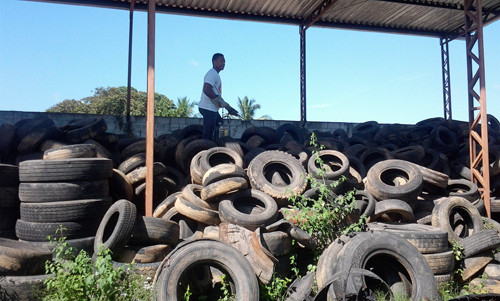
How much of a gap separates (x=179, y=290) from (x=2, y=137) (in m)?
5.14

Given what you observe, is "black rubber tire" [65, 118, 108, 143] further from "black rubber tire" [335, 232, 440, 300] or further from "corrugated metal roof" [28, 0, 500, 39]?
"black rubber tire" [335, 232, 440, 300]

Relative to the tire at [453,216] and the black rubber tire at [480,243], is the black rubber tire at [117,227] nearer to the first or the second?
the tire at [453,216]

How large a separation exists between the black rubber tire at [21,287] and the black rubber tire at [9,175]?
2268 mm

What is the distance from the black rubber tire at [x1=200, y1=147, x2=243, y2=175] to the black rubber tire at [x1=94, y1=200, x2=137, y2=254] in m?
1.93

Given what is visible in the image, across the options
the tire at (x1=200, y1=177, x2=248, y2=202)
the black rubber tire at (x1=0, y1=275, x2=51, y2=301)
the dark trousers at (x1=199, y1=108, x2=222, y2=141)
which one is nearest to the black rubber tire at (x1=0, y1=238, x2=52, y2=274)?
the black rubber tire at (x1=0, y1=275, x2=51, y2=301)

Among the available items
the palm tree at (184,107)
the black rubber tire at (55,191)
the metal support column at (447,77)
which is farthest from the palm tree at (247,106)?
the black rubber tire at (55,191)

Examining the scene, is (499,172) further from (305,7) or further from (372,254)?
(305,7)

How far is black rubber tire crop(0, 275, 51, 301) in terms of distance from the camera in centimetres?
390

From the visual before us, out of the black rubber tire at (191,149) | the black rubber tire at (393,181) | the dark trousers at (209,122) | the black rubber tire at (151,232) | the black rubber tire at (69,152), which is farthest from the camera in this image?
the dark trousers at (209,122)

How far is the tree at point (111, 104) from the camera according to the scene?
26938mm

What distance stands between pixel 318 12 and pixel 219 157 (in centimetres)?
742

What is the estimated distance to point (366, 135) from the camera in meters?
11.1

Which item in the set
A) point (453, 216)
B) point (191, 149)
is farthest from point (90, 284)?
point (453, 216)

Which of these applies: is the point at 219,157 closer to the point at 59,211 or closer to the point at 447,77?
the point at 59,211
